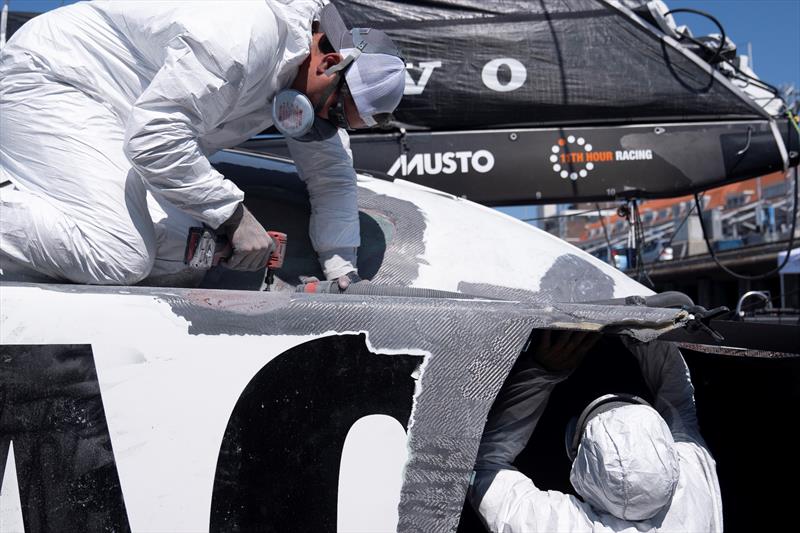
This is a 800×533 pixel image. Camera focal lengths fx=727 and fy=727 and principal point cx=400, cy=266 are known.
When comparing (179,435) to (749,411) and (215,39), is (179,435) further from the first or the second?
(749,411)

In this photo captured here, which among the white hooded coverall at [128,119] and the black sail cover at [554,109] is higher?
the black sail cover at [554,109]

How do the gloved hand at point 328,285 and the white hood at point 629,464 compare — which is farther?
the gloved hand at point 328,285

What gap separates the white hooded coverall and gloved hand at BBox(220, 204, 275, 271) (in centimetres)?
6

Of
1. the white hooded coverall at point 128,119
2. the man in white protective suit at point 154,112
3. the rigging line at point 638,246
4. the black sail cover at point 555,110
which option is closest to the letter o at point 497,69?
the black sail cover at point 555,110

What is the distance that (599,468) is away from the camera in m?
1.60

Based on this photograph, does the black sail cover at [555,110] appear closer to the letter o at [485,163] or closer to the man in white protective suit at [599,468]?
the letter o at [485,163]

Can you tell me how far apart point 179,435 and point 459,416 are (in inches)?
21.6

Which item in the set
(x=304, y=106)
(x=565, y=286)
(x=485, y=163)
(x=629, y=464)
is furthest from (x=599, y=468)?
(x=485, y=163)

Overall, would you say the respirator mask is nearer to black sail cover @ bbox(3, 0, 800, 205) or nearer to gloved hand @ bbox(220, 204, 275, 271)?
gloved hand @ bbox(220, 204, 275, 271)

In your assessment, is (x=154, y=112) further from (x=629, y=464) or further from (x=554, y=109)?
(x=554, y=109)

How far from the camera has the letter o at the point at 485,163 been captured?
3385 millimetres

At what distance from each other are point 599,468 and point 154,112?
4.24 feet

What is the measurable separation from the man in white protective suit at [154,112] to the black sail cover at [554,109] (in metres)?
1.25

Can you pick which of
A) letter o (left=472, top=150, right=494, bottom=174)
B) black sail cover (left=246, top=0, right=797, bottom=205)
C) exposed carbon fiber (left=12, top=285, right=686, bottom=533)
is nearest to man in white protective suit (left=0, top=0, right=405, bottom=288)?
exposed carbon fiber (left=12, top=285, right=686, bottom=533)
